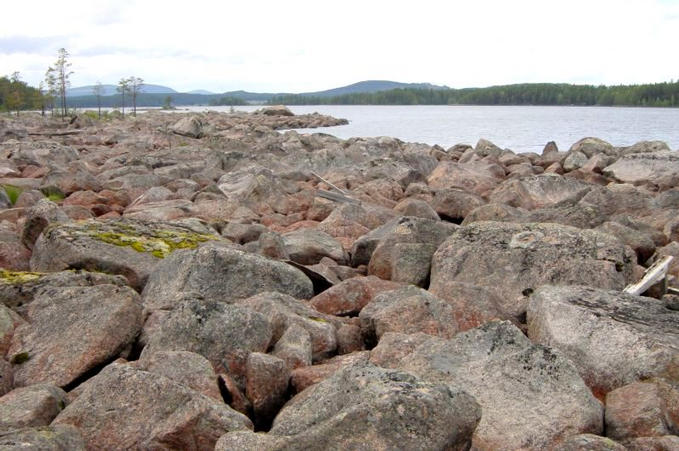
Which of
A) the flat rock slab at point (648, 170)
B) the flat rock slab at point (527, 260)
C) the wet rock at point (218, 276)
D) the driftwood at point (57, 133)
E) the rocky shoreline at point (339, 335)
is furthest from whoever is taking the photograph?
the driftwood at point (57, 133)

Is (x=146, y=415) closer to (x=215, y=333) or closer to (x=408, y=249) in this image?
(x=215, y=333)

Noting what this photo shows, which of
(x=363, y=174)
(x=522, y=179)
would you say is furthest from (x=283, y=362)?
(x=363, y=174)

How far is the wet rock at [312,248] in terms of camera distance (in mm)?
7797

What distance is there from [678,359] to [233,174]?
970 cm

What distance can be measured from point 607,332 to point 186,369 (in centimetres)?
277

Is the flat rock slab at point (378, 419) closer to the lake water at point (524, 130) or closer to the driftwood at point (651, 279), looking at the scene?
the driftwood at point (651, 279)

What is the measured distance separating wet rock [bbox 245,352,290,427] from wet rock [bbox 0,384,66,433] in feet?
3.56

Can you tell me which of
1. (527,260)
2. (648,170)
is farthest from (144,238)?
(648,170)

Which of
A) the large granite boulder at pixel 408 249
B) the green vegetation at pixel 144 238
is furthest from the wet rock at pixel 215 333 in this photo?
the large granite boulder at pixel 408 249

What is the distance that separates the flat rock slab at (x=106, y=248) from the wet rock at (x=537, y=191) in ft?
19.9

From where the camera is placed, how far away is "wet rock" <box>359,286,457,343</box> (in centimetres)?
518

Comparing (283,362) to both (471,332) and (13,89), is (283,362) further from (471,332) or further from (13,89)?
(13,89)

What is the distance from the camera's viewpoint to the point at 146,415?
3.81 m

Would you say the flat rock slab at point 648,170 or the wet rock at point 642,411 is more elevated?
the flat rock slab at point 648,170
